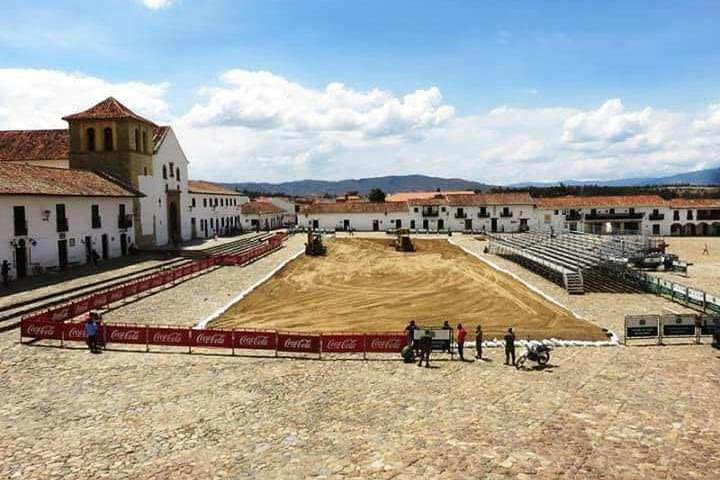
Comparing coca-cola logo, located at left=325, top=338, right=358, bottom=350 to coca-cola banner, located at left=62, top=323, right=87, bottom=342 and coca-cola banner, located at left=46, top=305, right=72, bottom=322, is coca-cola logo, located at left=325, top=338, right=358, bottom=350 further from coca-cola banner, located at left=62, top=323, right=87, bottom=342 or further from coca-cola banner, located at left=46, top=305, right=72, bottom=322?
coca-cola banner, located at left=46, top=305, right=72, bottom=322

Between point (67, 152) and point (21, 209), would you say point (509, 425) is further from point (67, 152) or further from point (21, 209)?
point (67, 152)

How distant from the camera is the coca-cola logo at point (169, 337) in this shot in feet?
56.8

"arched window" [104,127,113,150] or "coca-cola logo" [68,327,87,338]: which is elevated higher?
"arched window" [104,127,113,150]

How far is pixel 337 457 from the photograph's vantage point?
10.1m

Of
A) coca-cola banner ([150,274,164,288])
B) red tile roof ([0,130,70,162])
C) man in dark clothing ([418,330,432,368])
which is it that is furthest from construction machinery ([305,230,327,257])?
man in dark clothing ([418,330,432,368])

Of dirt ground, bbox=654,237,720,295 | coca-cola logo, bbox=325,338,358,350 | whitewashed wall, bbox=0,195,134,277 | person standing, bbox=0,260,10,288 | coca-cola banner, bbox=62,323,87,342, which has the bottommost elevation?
dirt ground, bbox=654,237,720,295

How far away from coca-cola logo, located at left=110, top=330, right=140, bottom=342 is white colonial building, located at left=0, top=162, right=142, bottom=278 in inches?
519

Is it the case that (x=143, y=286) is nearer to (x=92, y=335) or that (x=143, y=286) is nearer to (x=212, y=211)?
(x=92, y=335)

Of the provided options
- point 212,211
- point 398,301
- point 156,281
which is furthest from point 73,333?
point 212,211

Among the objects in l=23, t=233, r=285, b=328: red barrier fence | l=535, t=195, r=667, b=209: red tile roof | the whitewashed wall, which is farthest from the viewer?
l=535, t=195, r=667, b=209: red tile roof

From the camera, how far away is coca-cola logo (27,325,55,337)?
17.8m

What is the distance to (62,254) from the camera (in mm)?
31609

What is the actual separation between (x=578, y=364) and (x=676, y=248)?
45489 millimetres

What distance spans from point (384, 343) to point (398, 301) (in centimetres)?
952
